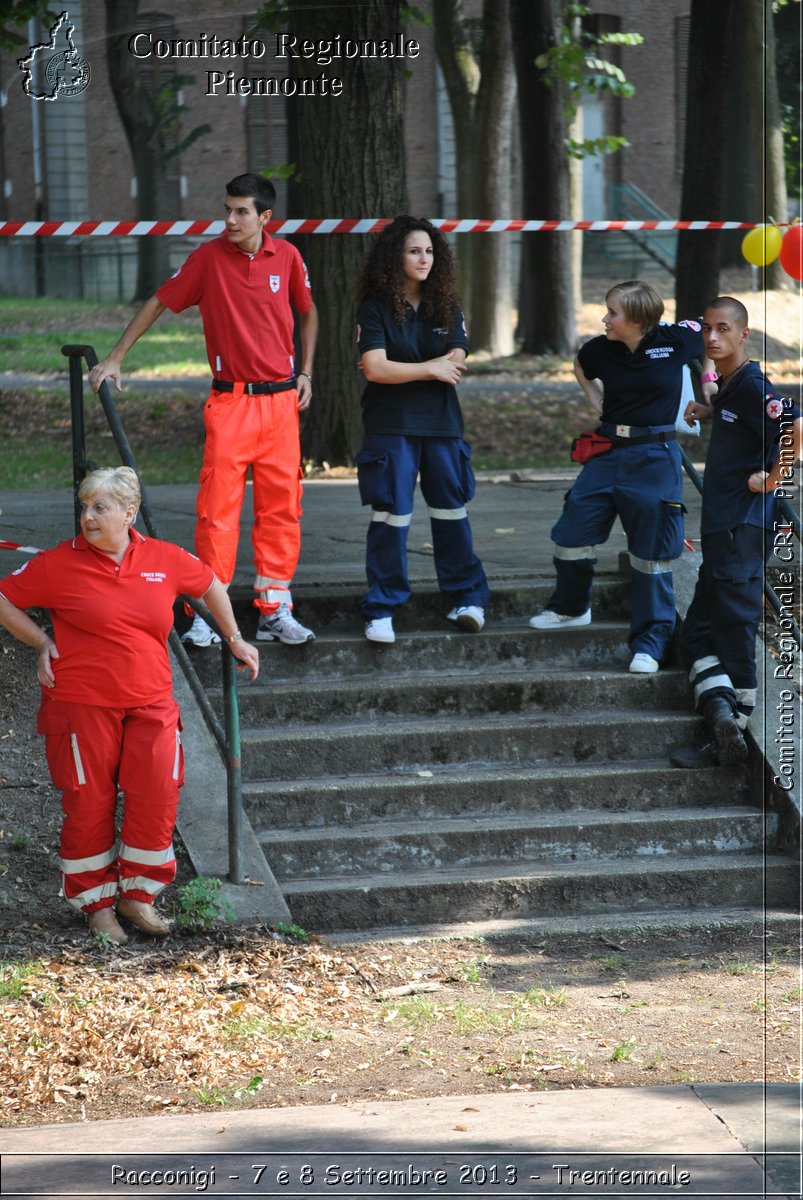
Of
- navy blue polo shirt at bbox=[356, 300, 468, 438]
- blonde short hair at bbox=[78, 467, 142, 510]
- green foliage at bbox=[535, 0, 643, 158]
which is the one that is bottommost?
blonde short hair at bbox=[78, 467, 142, 510]

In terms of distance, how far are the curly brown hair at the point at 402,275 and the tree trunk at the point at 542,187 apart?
40.0 feet

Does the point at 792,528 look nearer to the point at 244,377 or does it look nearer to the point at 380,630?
the point at 380,630

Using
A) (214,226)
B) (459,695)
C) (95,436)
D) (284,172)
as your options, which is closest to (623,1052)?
(459,695)

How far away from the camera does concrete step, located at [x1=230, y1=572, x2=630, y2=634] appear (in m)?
7.67

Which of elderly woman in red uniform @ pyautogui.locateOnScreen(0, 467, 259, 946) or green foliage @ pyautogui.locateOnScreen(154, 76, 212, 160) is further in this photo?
green foliage @ pyautogui.locateOnScreen(154, 76, 212, 160)

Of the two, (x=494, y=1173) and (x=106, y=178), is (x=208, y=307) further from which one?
(x=106, y=178)

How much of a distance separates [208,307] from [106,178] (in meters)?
25.9

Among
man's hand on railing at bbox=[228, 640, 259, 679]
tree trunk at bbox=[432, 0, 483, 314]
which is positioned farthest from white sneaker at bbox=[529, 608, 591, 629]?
tree trunk at bbox=[432, 0, 483, 314]

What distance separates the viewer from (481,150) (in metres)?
21.9

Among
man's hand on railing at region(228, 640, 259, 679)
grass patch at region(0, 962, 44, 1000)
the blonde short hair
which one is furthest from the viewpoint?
man's hand on railing at region(228, 640, 259, 679)

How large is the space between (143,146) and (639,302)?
2038 cm

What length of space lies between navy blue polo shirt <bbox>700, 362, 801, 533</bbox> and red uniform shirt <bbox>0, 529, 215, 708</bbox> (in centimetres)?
251

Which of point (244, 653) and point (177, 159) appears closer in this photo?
point (244, 653)

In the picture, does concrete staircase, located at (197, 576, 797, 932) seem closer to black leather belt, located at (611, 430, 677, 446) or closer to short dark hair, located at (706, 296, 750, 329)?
black leather belt, located at (611, 430, 677, 446)
